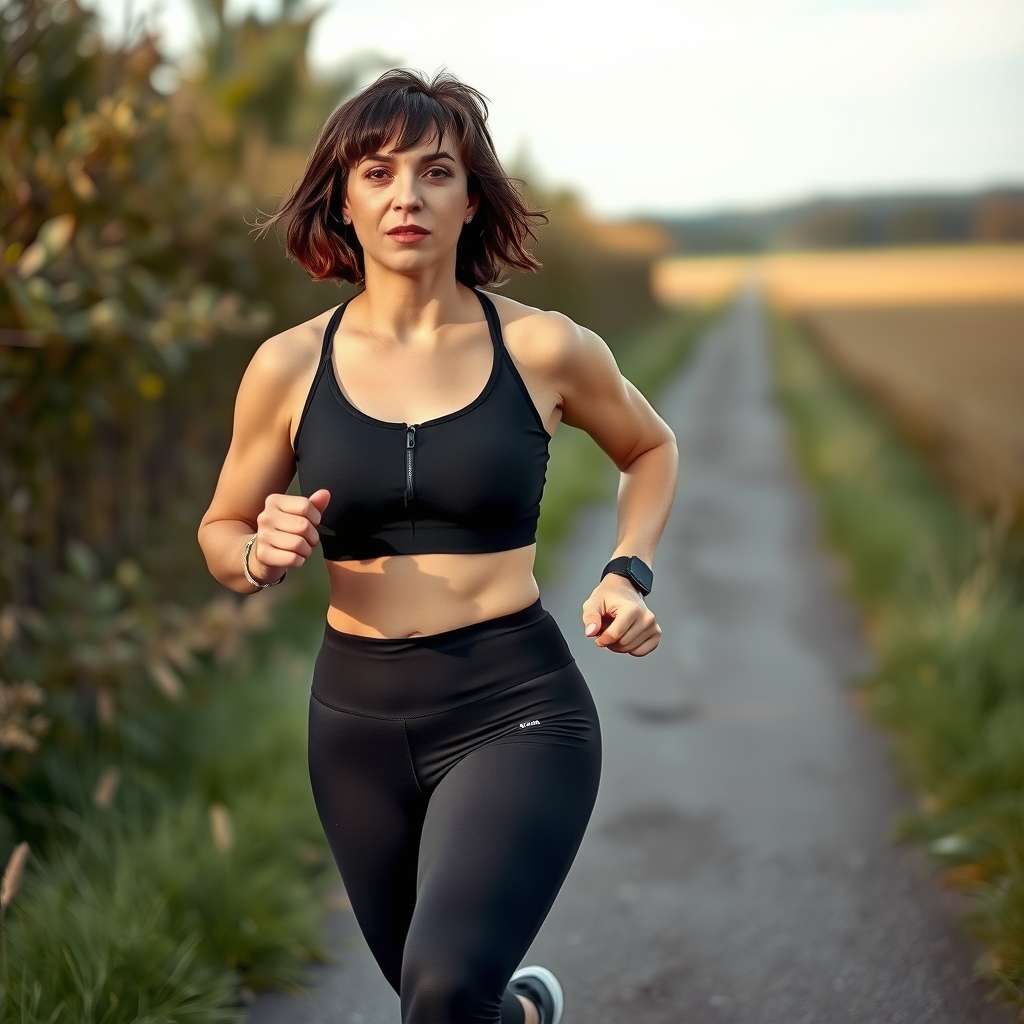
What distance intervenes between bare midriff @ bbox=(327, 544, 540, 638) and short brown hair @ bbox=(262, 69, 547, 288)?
2.03 feet

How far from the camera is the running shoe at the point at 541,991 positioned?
2820mm

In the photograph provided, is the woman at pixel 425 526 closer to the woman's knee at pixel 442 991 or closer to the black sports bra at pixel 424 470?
the black sports bra at pixel 424 470

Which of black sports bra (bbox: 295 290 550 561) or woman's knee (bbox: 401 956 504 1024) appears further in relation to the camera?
black sports bra (bbox: 295 290 550 561)

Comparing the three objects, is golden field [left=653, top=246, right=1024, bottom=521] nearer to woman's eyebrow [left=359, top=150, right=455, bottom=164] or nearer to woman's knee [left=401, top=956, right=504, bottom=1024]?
woman's eyebrow [left=359, top=150, right=455, bottom=164]

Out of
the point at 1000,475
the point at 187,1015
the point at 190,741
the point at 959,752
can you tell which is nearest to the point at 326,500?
the point at 187,1015

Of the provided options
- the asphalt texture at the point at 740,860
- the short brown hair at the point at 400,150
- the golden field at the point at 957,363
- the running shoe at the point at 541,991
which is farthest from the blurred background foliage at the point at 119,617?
the golden field at the point at 957,363

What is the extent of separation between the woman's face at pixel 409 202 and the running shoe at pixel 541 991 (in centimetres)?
150

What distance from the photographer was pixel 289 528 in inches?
83.6

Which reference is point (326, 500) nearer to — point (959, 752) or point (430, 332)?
point (430, 332)

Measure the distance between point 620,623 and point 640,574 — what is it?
26 cm

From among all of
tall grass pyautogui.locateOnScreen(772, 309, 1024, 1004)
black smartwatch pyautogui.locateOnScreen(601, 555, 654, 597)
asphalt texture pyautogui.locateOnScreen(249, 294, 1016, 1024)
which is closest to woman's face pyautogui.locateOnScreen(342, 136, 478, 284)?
black smartwatch pyautogui.locateOnScreen(601, 555, 654, 597)

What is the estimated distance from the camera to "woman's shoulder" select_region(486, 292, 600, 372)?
247 cm

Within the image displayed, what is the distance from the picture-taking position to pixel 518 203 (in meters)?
2.57

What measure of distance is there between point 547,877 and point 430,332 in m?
0.99
